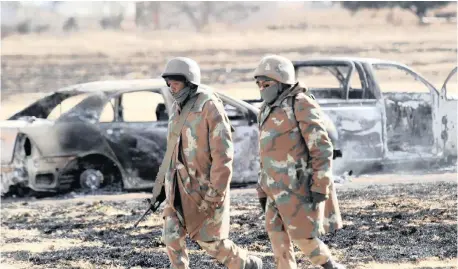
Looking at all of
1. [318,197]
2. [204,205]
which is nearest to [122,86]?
[204,205]

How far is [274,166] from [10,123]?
6236 mm

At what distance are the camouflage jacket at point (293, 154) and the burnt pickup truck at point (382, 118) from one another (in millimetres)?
6470

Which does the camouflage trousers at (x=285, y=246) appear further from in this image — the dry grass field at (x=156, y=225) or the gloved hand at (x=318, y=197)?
the dry grass field at (x=156, y=225)

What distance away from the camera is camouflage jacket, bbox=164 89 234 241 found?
7484 mm

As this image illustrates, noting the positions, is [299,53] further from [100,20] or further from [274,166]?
[274,166]

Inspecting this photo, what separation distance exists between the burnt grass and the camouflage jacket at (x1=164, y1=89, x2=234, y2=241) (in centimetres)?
141

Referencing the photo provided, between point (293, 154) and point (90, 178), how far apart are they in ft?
19.5

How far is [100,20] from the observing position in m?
40.0

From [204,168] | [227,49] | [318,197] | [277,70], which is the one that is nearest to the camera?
[318,197]

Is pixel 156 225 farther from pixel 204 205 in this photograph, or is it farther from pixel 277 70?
pixel 277 70

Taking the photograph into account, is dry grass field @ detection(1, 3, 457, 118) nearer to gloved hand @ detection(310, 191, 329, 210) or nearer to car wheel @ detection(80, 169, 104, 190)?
car wheel @ detection(80, 169, 104, 190)

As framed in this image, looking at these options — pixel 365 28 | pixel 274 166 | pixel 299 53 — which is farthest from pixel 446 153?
pixel 365 28

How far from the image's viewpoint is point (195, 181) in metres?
7.62

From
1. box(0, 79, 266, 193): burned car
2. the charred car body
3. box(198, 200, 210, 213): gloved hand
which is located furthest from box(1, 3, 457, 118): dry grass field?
box(198, 200, 210, 213): gloved hand
